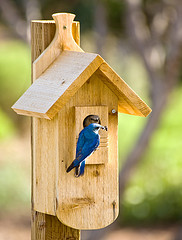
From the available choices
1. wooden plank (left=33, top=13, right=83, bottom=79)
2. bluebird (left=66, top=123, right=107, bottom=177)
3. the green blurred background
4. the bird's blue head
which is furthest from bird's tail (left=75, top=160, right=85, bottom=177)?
the green blurred background

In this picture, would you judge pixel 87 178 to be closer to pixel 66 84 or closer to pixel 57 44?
pixel 66 84

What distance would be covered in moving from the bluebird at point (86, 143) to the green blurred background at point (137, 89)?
257cm

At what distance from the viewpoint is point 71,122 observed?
96.8 inches

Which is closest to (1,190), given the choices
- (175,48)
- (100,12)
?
(100,12)

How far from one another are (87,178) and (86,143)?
0.24m

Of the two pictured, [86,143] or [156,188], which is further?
[156,188]

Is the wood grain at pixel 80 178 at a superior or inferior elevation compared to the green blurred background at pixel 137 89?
inferior

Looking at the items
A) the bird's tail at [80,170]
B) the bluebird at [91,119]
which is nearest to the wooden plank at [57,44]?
the bluebird at [91,119]

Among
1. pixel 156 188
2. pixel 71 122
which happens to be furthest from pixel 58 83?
pixel 156 188

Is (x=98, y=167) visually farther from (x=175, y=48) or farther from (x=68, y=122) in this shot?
(x=175, y=48)

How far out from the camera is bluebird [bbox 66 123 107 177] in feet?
7.77

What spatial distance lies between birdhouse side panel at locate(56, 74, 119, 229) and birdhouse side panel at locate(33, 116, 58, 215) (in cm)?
5

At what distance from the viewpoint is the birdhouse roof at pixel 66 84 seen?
7.78ft

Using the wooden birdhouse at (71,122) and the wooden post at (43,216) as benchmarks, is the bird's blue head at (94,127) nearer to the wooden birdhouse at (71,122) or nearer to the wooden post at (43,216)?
the wooden birdhouse at (71,122)
